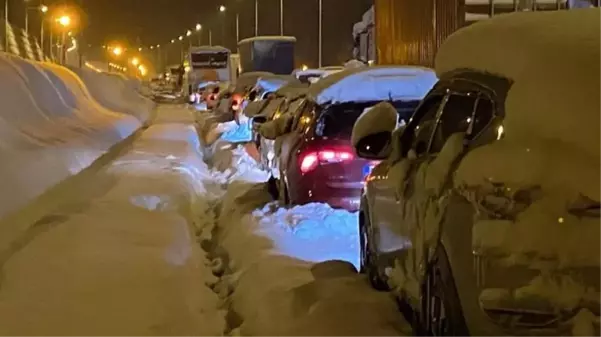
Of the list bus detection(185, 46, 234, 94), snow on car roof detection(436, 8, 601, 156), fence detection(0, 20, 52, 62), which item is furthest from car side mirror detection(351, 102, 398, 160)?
bus detection(185, 46, 234, 94)

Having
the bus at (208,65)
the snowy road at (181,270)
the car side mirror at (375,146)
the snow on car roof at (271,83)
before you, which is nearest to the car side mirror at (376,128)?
the car side mirror at (375,146)

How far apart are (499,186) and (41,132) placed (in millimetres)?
15091

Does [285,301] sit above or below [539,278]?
below

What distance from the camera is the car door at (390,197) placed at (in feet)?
20.9

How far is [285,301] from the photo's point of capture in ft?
22.8

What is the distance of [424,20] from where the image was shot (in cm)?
2405

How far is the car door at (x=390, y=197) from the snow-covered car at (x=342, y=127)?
2.86 m

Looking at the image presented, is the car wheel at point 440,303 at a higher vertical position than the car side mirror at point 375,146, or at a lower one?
lower

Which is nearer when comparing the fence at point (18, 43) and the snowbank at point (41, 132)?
the snowbank at point (41, 132)

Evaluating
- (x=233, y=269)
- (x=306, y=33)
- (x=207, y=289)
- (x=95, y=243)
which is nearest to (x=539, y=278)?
(x=207, y=289)

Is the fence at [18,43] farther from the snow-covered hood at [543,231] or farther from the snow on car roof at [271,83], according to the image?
the snow-covered hood at [543,231]

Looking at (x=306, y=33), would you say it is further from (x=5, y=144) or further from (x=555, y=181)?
(x=555, y=181)

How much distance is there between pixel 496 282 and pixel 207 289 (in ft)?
13.2

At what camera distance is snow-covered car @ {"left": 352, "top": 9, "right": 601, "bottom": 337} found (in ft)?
13.0
